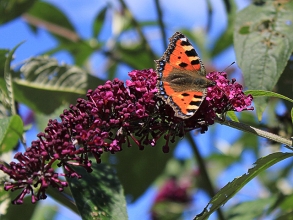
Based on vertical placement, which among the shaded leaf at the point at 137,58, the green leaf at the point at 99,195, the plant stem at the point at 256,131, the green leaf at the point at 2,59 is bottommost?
the green leaf at the point at 99,195

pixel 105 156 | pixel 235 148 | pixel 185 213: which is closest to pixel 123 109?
pixel 105 156

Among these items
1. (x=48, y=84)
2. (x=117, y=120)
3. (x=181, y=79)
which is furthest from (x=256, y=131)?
(x=48, y=84)

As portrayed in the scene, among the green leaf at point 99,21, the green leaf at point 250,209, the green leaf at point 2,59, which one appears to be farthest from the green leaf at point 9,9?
the green leaf at point 250,209

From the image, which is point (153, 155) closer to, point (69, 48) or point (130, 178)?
point (130, 178)

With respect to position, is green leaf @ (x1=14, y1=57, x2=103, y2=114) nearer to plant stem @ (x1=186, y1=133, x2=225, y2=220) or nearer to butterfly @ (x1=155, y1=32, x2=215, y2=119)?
plant stem @ (x1=186, y1=133, x2=225, y2=220)

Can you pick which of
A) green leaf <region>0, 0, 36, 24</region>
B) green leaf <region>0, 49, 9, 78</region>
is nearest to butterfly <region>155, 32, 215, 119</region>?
green leaf <region>0, 49, 9, 78</region>

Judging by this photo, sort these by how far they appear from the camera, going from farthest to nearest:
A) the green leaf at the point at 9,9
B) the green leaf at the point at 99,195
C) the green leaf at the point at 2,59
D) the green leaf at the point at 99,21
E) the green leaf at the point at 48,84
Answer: the green leaf at the point at 99,21 → the green leaf at the point at 9,9 → the green leaf at the point at 48,84 → the green leaf at the point at 2,59 → the green leaf at the point at 99,195

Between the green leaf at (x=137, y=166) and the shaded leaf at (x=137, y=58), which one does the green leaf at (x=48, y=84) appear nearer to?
the green leaf at (x=137, y=166)
